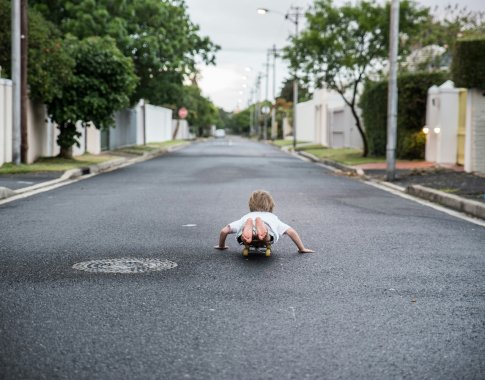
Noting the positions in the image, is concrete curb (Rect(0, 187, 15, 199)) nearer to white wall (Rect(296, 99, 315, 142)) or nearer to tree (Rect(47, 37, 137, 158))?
tree (Rect(47, 37, 137, 158))

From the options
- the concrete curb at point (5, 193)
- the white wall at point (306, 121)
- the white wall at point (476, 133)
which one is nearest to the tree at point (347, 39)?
the white wall at point (476, 133)

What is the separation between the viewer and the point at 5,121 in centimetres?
2259

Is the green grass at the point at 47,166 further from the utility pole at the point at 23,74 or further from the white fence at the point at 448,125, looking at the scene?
the white fence at the point at 448,125

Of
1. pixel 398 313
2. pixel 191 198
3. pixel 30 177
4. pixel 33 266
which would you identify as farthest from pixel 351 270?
pixel 30 177

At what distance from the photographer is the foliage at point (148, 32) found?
34.7 meters

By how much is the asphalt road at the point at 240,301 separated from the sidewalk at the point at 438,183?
1.77m

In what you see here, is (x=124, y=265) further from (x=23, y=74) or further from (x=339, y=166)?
(x=339, y=166)

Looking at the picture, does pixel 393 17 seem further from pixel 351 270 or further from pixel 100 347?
pixel 100 347

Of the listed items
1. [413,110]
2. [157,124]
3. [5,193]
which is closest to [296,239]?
[5,193]

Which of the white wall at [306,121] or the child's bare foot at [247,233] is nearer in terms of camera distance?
the child's bare foot at [247,233]

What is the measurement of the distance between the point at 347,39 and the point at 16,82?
14.9 meters

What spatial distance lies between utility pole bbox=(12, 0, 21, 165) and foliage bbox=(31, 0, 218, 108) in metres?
12.5

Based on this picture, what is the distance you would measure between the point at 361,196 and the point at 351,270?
847cm

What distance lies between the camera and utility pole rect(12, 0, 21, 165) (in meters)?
21.9
